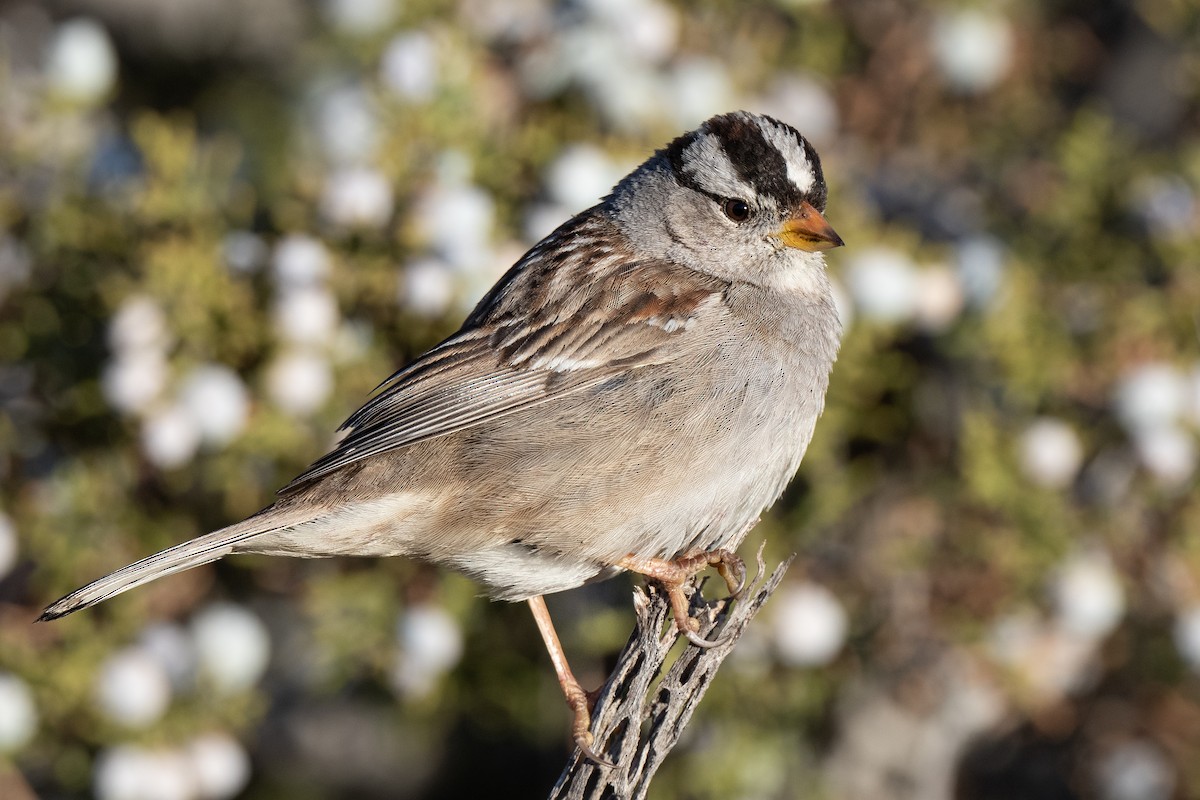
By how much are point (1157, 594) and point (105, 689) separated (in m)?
2.92

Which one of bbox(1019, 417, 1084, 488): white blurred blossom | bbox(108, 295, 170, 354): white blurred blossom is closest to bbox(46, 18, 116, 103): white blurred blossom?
bbox(108, 295, 170, 354): white blurred blossom

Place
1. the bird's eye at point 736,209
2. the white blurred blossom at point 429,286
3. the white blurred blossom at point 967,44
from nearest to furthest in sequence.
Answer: the bird's eye at point 736,209
the white blurred blossom at point 429,286
the white blurred blossom at point 967,44

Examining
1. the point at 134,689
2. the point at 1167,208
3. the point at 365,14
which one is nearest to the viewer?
the point at 134,689

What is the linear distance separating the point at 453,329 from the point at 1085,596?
1.86 metres

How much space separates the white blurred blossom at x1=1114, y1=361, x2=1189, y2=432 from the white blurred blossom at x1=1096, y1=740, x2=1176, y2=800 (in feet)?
3.80

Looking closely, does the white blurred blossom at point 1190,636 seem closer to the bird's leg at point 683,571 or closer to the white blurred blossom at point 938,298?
the white blurred blossom at point 938,298

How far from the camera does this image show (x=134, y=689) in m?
3.78

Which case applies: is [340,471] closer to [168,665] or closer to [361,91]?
[168,665]

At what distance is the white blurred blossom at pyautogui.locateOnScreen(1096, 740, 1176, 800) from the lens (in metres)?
4.67

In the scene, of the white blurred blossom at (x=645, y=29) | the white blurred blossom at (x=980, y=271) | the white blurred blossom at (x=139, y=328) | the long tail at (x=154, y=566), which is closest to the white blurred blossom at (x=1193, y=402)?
the white blurred blossom at (x=980, y=271)

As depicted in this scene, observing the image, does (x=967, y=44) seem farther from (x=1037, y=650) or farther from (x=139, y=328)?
(x=139, y=328)

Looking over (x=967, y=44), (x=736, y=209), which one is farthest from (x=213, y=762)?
(x=967, y=44)

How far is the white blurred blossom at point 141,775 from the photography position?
381 cm

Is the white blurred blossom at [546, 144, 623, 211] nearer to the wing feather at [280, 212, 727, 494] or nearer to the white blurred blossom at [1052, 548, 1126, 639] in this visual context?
the wing feather at [280, 212, 727, 494]
